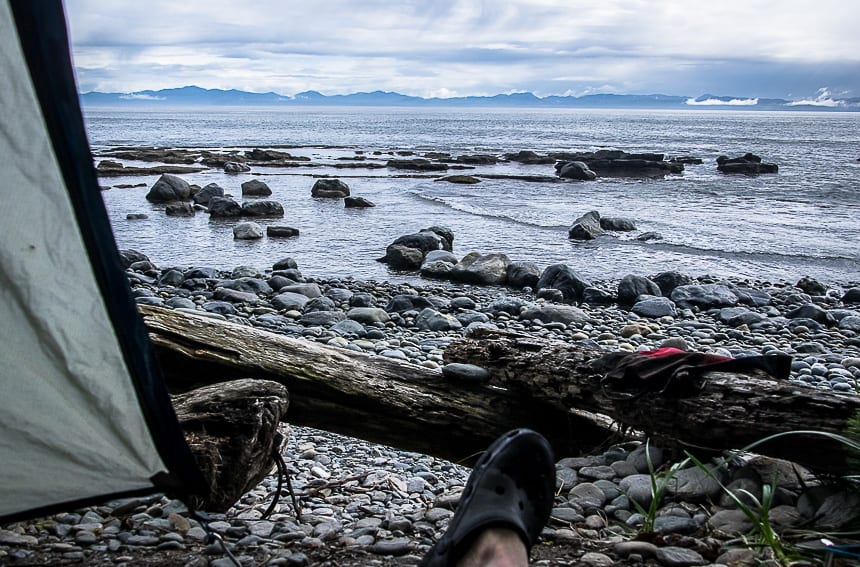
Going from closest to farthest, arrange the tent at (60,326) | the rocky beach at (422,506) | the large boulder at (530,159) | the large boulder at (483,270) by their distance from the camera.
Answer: the tent at (60,326)
the rocky beach at (422,506)
the large boulder at (483,270)
the large boulder at (530,159)

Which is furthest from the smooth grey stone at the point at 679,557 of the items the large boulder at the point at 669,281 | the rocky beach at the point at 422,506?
the large boulder at the point at 669,281

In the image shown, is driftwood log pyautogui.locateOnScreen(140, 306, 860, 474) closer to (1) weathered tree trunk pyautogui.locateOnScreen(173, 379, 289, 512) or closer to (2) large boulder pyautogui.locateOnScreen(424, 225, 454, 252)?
(1) weathered tree trunk pyautogui.locateOnScreen(173, 379, 289, 512)

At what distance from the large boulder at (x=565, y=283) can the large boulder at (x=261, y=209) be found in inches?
432

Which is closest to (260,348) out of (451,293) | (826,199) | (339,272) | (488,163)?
(451,293)

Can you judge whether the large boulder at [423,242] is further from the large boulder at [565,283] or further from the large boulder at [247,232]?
the large boulder at [247,232]

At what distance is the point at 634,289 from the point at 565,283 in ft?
3.15

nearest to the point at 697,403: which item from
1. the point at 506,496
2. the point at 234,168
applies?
the point at 506,496

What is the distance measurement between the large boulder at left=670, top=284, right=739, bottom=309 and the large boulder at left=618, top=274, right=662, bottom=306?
0.99 feet

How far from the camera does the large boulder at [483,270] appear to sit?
1184cm

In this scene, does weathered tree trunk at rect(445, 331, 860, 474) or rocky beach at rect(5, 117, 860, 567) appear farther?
weathered tree trunk at rect(445, 331, 860, 474)

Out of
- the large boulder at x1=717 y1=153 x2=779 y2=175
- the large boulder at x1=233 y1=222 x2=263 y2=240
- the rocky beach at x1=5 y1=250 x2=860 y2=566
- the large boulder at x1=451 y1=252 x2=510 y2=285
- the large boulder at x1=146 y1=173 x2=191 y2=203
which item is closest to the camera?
the rocky beach at x1=5 y1=250 x2=860 y2=566

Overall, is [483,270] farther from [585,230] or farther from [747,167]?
[747,167]

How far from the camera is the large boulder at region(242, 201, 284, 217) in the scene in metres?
20.2

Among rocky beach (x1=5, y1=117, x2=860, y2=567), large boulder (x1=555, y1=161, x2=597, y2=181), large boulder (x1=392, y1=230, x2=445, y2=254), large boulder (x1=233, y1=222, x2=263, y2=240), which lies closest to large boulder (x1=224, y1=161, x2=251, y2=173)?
rocky beach (x1=5, y1=117, x2=860, y2=567)
